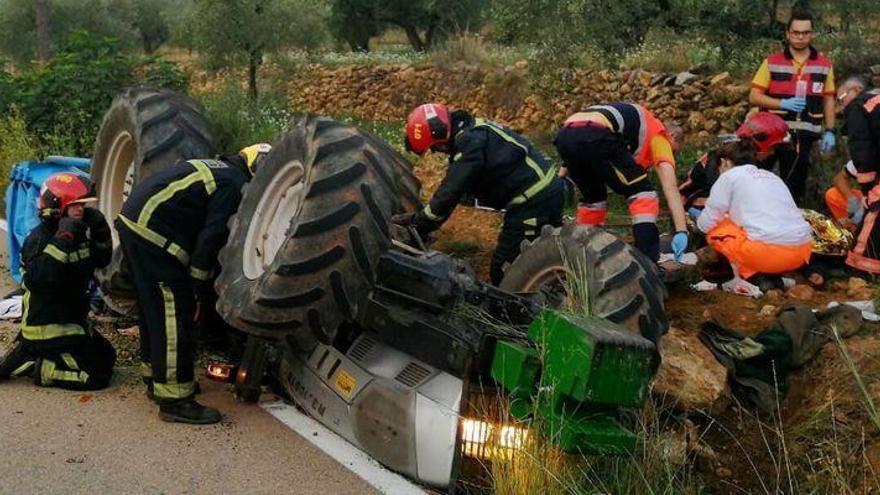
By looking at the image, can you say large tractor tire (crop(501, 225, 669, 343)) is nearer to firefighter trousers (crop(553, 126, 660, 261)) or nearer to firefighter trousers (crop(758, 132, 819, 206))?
firefighter trousers (crop(553, 126, 660, 261))

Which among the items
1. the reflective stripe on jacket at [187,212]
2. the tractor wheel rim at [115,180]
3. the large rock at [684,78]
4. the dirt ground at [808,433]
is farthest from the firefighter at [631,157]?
the large rock at [684,78]

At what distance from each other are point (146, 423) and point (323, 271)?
1.41 metres

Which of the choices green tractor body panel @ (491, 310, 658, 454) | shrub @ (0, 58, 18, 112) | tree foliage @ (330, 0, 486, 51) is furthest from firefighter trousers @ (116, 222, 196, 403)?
tree foliage @ (330, 0, 486, 51)

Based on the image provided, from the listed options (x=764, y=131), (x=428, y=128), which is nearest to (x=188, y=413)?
(x=428, y=128)

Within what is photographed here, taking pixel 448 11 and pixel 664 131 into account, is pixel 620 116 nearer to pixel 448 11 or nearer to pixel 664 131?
pixel 664 131

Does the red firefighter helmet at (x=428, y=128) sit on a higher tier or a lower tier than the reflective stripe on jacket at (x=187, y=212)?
higher

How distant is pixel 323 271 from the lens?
447cm

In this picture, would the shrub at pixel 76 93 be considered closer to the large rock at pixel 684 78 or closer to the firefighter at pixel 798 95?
the large rock at pixel 684 78

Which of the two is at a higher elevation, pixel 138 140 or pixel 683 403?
pixel 138 140

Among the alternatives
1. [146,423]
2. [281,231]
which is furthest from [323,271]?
[146,423]

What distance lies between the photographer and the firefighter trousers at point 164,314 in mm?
5141

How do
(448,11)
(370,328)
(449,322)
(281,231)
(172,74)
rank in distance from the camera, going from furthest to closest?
(448,11), (172,74), (281,231), (370,328), (449,322)

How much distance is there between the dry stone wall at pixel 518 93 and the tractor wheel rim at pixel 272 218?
751cm

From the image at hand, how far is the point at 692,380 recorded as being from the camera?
195 inches
